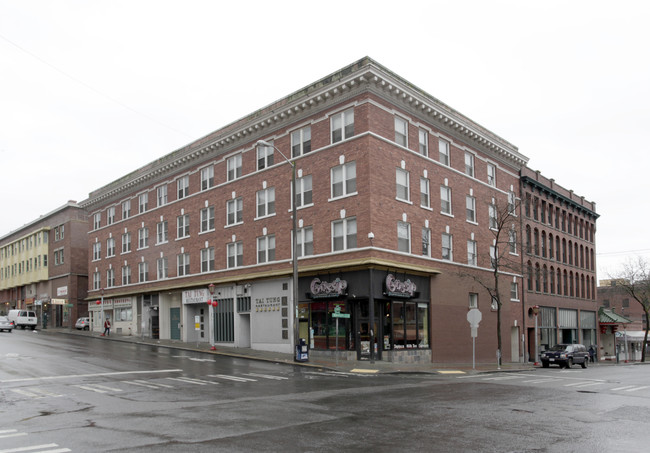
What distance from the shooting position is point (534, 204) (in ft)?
167

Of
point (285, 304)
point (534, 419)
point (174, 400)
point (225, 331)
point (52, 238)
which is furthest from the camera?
point (52, 238)

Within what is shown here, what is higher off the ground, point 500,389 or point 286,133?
point 286,133

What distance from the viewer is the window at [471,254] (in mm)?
39156

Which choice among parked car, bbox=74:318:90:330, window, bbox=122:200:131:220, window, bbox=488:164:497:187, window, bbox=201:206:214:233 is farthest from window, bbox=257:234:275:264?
parked car, bbox=74:318:90:330

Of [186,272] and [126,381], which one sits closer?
[126,381]

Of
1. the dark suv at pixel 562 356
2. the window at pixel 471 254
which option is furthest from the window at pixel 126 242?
the dark suv at pixel 562 356

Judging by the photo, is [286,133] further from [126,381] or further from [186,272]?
[126,381]

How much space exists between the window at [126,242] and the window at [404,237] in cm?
3097

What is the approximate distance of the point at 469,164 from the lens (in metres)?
40.4

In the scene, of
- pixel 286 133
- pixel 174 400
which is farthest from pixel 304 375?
pixel 286 133

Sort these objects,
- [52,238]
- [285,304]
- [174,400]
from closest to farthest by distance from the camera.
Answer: [174,400] < [285,304] < [52,238]

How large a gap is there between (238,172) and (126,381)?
22.7m

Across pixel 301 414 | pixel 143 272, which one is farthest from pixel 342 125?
pixel 143 272

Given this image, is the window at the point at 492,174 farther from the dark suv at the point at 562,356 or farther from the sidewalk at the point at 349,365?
the sidewalk at the point at 349,365
